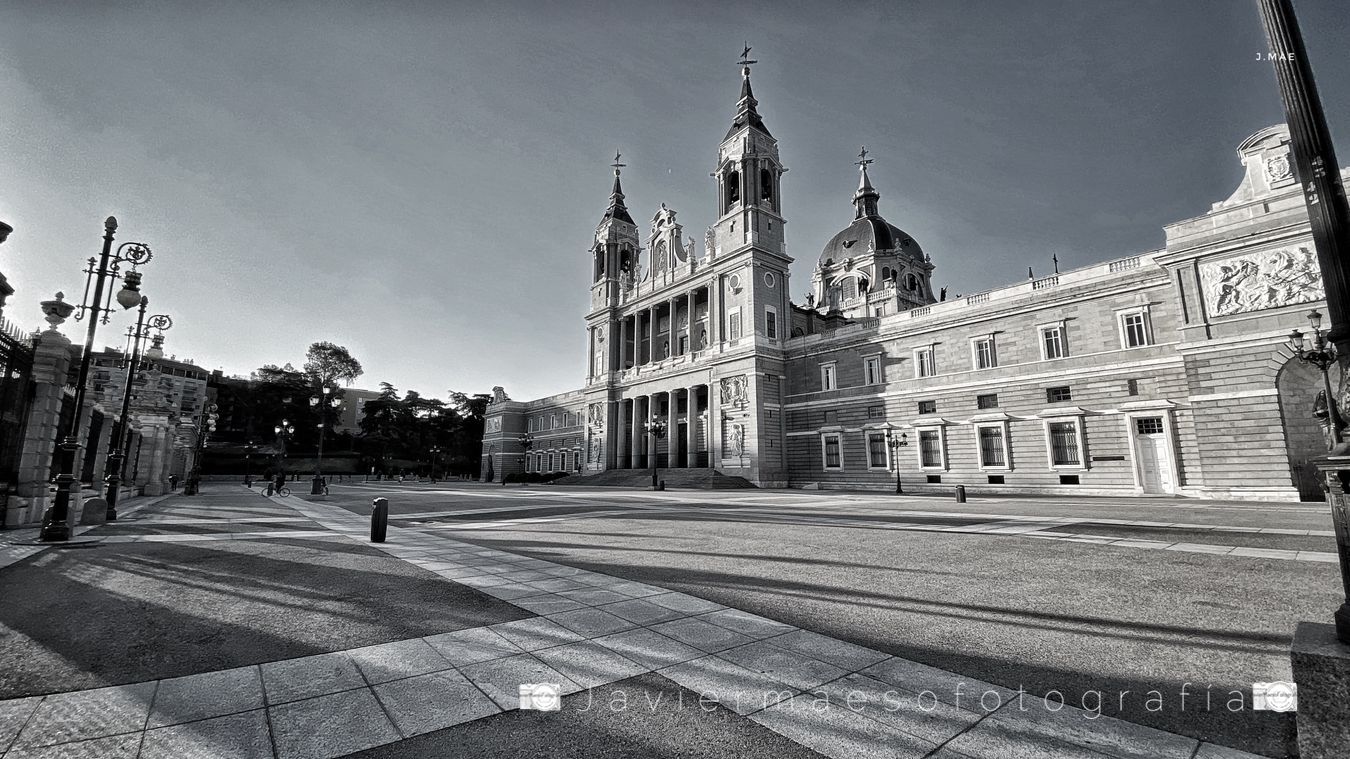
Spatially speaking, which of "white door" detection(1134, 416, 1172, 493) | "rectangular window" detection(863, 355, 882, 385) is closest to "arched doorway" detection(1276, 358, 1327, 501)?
"white door" detection(1134, 416, 1172, 493)

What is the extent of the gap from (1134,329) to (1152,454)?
226 inches

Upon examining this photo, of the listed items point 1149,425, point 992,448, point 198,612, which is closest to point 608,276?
point 992,448

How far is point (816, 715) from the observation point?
2900 mm

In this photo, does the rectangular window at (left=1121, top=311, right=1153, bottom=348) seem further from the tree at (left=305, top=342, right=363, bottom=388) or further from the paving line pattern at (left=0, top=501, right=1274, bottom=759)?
the tree at (left=305, top=342, right=363, bottom=388)

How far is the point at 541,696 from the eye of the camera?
315 centimetres

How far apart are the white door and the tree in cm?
8841

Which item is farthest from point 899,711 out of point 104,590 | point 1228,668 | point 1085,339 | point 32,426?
point 1085,339

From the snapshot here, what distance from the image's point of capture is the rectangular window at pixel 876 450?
34.2 m

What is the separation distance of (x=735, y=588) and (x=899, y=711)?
10.2ft

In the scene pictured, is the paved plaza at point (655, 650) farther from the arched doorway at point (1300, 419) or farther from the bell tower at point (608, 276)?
the bell tower at point (608, 276)

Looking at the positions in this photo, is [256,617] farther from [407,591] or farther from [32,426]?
[32,426]

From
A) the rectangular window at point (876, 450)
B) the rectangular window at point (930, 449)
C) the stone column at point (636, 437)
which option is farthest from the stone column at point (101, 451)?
the rectangular window at point (930, 449)

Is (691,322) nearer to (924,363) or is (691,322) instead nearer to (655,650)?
(924,363)

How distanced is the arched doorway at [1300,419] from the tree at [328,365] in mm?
92287
